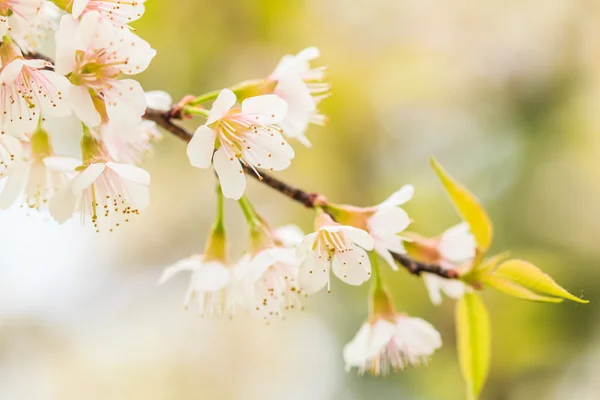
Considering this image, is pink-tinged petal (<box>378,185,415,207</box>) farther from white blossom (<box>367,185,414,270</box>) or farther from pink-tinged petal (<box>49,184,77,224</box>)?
pink-tinged petal (<box>49,184,77,224</box>)

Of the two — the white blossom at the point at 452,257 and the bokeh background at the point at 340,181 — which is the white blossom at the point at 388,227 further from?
the bokeh background at the point at 340,181

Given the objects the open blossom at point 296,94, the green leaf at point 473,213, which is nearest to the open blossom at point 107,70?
the open blossom at point 296,94

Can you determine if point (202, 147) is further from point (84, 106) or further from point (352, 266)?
point (352, 266)

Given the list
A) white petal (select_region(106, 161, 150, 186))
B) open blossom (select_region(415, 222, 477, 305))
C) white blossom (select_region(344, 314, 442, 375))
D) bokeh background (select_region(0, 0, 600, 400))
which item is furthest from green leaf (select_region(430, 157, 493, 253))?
bokeh background (select_region(0, 0, 600, 400))

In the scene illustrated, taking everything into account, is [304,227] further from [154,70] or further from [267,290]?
[267,290]

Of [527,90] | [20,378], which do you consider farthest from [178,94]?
[527,90]
